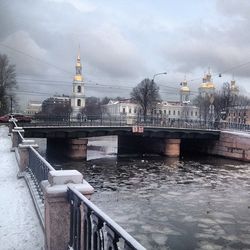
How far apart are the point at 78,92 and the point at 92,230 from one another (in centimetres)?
11949

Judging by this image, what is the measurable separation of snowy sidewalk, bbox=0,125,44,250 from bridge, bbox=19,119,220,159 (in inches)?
1094

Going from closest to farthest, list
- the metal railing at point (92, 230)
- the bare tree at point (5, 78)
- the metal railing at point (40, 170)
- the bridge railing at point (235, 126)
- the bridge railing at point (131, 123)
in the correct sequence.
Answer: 1. the metal railing at point (92, 230)
2. the metal railing at point (40, 170)
3. the bridge railing at point (131, 123)
4. the bridge railing at point (235, 126)
5. the bare tree at point (5, 78)

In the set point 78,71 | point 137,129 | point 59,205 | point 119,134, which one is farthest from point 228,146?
point 78,71

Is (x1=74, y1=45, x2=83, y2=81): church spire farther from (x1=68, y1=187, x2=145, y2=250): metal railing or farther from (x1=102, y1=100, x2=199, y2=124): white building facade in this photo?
(x1=68, y1=187, x2=145, y2=250): metal railing

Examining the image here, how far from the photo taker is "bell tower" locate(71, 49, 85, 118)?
119 m

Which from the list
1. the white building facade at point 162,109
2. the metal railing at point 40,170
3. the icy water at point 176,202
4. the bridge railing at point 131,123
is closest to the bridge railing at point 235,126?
the bridge railing at point 131,123

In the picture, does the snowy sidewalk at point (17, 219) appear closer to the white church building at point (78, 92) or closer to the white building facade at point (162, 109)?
A: the white church building at point (78, 92)

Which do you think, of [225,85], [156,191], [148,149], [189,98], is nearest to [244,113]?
[225,85]

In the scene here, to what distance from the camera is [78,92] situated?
122 m

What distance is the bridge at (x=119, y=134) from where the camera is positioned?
130ft

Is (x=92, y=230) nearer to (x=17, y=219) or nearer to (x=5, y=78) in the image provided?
(x=17, y=219)

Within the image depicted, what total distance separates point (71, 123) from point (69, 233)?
122 feet

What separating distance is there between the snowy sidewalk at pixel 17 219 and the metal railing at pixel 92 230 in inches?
49.6

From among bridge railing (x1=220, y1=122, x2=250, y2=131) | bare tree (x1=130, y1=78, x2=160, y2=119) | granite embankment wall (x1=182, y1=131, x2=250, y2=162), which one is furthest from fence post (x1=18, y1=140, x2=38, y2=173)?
bare tree (x1=130, y1=78, x2=160, y2=119)
